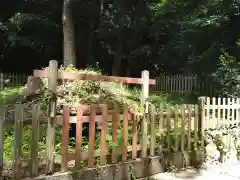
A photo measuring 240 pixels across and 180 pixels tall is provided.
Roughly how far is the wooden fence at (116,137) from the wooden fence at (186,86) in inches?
379

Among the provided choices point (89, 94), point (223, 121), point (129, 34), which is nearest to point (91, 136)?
point (89, 94)

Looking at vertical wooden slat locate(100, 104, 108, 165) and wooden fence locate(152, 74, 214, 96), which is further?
wooden fence locate(152, 74, 214, 96)

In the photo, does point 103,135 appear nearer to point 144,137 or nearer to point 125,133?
point 125,133

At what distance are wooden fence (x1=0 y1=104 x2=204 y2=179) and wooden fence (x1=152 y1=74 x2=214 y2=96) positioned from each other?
379 inches

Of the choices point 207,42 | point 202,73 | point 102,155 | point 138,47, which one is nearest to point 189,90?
point 202,73

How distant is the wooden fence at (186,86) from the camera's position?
15.9 metres

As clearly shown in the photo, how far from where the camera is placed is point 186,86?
16.6 metres

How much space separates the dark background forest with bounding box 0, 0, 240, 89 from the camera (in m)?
15.4

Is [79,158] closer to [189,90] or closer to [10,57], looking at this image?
[189,90]

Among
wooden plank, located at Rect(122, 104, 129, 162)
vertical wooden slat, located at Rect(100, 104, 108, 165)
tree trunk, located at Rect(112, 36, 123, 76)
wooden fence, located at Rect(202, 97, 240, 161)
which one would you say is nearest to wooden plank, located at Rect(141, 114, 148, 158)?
wooden plank, located at Rect(122, 104, 129, 162)

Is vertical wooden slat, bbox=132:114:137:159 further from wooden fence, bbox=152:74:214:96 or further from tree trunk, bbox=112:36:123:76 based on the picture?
tree trunk, bbox=112:36:123:76

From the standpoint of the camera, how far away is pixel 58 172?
4133 millimetres

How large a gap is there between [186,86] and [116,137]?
40.4 feet

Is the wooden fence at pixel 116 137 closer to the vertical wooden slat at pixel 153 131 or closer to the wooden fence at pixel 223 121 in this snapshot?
the vertical wooden slat at pixel 153 131
